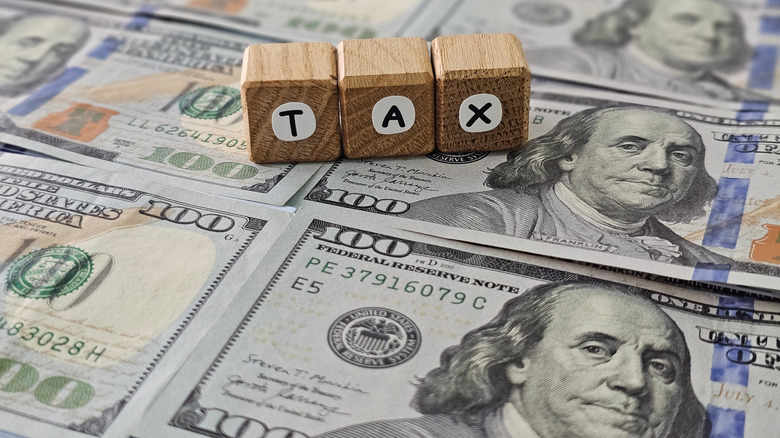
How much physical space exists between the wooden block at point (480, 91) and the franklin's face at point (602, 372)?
0.21 m

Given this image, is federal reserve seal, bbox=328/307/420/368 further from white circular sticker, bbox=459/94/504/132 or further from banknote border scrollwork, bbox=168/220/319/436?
white circular sticker, bbox=459/94/504/132

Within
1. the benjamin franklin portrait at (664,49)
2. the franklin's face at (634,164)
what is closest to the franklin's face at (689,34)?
the benjamin franklin portrait at (664,49)

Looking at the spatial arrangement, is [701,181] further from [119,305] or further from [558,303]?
[119,305]

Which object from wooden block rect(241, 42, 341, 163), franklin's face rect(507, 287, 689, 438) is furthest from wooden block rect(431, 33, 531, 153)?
franklin's face rect(507, 287, 689, 438)

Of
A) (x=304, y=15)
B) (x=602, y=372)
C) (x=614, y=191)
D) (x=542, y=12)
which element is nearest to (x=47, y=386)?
(x=602, y=372)

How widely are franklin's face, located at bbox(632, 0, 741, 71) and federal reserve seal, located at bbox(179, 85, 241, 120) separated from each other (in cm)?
53

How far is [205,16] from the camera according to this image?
1.12 metres

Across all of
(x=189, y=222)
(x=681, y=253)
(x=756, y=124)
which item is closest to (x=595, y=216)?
(x=681, y=253)

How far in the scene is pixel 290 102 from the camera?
77 cm

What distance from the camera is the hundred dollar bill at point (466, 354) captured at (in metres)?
0.59

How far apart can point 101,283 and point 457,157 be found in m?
0.36

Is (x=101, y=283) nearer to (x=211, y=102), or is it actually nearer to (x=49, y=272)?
(x=49, y=272)

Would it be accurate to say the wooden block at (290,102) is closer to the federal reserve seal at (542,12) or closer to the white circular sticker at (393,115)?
the white circular sticker at (393,115)

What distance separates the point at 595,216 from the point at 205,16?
633 mm
